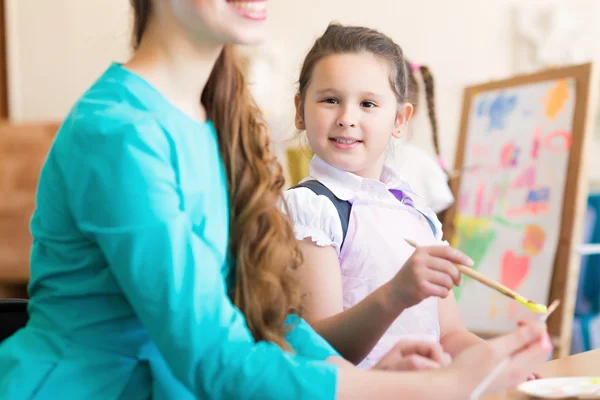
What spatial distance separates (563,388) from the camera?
80 centimetres

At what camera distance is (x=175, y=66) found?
29.1 inches

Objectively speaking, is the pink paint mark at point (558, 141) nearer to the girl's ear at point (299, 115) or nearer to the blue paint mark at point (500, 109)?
the blue paint mark at point (500, 109)

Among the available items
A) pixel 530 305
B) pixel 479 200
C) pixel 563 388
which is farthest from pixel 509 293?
pixel 479 200

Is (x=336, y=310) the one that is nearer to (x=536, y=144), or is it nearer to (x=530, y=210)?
(x=530, y=210)

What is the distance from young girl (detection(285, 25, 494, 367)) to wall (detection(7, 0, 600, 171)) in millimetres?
2707

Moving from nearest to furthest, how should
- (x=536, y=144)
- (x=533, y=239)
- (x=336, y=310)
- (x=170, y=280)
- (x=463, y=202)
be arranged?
(x=170, y=280)
(x=336, y=310)
(x=533, y=239)
(x=536, y=144)
(x=463, y=202)

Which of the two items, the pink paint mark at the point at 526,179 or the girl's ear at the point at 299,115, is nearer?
the girl's ear at the point at 299,115

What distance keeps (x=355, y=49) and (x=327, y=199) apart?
0.78 feet

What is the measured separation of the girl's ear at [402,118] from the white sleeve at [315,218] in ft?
0.71

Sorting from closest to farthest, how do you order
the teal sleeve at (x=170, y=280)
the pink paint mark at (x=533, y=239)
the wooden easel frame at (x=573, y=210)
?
the teal sleeve at (x=170, y=280)
the wooden easel frame at (x=573, y=210)
the pink paint mark at (x=533, y=239)

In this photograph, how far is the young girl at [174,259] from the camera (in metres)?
0.63

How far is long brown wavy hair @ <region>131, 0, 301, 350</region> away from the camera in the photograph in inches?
30.0

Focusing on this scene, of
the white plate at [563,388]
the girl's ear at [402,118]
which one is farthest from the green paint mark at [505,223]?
the white plate at [563,388]

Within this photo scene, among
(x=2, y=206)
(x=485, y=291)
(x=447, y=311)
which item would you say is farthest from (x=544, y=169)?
(x=2, y=206)
